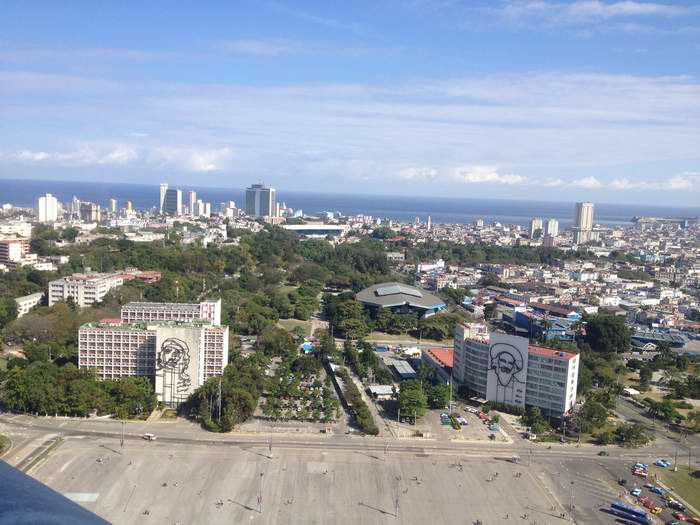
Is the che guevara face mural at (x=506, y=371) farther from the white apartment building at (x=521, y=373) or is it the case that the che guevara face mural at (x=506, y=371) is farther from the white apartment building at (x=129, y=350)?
the white apartment building at (x=129, y=350)

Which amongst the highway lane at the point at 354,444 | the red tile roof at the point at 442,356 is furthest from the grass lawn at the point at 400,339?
the highway lane at the point at 354,444

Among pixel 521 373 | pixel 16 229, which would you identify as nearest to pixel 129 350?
pixel 521 373

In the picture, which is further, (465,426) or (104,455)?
(465,426)

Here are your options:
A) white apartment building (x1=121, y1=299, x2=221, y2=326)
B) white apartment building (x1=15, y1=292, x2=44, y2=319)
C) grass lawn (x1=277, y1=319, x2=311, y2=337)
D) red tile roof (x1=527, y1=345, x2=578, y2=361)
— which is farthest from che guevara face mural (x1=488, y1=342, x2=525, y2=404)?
white apartment building (x1=15, y1=292, x2=44, y2=319)

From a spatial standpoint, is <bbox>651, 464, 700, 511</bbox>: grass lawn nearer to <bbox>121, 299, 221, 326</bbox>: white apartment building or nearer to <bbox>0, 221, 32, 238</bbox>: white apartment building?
<bbox>121, 299, 221, 326</bbox>: white apartment building

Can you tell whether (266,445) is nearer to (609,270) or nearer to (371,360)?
(371,360)

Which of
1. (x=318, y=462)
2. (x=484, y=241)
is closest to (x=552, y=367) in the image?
(x=318, y=462)
